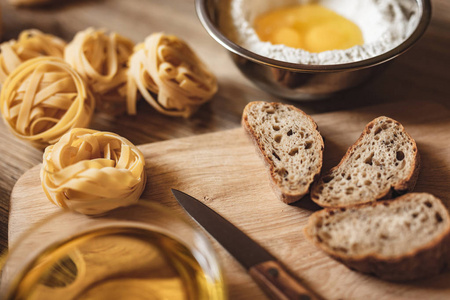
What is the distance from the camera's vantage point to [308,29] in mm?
2488

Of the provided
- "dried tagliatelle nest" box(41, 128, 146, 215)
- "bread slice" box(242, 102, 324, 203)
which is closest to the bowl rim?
"bread slice" box(242, 102, 324, 203)

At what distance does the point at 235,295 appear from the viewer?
165 cm

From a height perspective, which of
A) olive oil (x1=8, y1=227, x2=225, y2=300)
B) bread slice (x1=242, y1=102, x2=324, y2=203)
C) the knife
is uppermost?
bread slice (x1=242, y1=102, x2=324, y2=203)

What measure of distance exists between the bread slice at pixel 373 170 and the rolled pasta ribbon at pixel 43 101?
122 centimetres

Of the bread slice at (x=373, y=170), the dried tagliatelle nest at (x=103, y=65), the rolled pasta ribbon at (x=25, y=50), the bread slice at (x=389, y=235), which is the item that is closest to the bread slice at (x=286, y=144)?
the bread slice at (x=373, y=170)

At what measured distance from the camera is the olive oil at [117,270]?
5.07 feet

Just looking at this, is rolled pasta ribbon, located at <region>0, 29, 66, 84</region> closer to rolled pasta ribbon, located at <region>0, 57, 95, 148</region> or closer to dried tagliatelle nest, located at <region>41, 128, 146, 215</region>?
rolled pasta ribbon, located at <region>0, 57, 95, 148</region>

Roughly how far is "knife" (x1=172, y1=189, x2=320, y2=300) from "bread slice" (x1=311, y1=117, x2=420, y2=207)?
0.33 m

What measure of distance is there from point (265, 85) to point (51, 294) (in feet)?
4.69

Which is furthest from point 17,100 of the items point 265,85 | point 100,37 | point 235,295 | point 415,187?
point 415,187

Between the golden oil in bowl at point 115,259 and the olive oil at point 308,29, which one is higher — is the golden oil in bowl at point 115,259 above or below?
below

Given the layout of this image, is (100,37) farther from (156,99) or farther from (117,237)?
(117,237)

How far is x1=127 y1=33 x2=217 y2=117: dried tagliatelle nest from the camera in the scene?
2238 millimetres

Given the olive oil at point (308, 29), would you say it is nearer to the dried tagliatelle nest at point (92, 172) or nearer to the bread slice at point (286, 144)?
the bread slice at point (286, 144)
